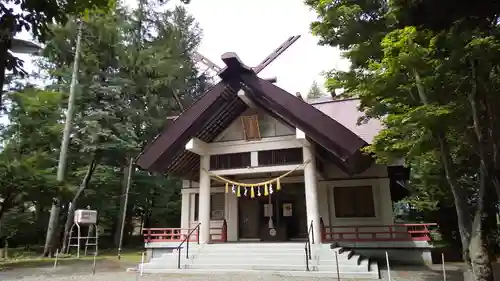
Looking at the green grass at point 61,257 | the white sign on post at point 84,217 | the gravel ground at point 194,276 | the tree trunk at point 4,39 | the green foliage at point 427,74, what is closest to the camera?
the tree trunk at point 4,39

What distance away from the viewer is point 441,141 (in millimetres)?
7070

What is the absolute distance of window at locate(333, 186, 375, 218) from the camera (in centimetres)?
1249

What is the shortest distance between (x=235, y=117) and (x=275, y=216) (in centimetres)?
433

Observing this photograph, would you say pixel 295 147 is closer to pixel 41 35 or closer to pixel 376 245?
pixel 376 245

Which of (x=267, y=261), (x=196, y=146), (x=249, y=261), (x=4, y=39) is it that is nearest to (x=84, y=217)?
(x=196, y=146)

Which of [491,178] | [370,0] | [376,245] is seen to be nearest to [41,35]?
[370,0]

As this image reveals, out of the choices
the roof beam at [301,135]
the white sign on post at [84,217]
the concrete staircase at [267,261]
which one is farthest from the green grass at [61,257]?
the roof beam at [301,135]

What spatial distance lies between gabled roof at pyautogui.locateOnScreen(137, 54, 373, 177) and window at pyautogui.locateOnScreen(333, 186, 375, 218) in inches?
48.9

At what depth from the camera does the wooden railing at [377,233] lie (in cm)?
1109

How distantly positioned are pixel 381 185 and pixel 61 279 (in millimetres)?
10505

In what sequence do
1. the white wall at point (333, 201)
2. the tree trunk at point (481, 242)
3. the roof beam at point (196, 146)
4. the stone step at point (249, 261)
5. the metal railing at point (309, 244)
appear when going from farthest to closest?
the white wall at point (333, 201) → the roof beam at point (196, 146) → the stone step at point (249, 261) → the metal railing at point (309, 244) → the tree trunk at point (481, 242)

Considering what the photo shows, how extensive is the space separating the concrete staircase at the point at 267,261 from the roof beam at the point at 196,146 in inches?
126

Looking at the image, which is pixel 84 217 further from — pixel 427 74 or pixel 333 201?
pixel 427 74

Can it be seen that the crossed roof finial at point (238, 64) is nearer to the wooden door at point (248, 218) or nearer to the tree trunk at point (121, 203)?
the wooden door at point (248, 218)
